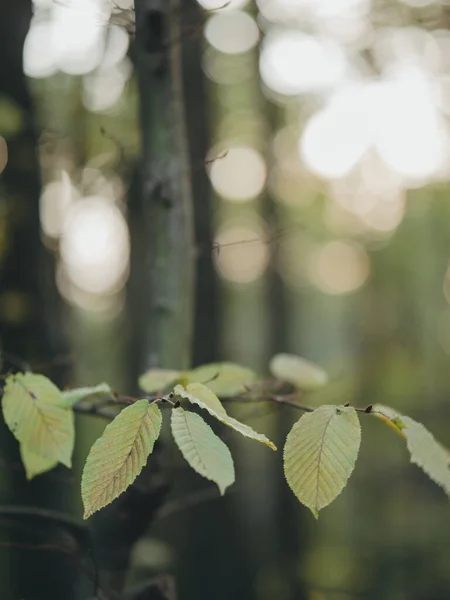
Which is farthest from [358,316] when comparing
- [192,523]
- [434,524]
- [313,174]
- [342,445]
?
[342,445]

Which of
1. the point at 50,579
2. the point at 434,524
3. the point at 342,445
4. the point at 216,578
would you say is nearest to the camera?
the point at 342,445

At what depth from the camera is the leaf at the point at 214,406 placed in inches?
34.6

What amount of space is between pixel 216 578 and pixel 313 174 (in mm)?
8060

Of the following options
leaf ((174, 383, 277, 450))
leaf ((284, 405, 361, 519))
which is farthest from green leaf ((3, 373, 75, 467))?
leaf ((284, 405, 361, 519))

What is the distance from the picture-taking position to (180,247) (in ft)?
5.25

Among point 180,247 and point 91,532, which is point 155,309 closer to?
point 180,247

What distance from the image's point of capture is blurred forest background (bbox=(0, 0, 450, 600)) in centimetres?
183

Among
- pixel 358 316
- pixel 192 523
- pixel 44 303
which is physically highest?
pixel 44 303

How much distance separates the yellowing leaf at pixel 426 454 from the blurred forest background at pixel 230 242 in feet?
1.97

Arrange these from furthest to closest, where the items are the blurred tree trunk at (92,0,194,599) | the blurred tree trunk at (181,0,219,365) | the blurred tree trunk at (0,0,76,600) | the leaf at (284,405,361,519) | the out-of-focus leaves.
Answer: the blurred tree trunk at (181,0,219,365)
the out-of-focus leaves
the blurred tree trunk at (0,0,76,600)
the blurred tree trunk at (92,0,194,599)
the leaf at (284,405,361,519)

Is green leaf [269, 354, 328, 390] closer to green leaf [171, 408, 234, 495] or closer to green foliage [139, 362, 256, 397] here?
green foliage [139, 362, 256, 397]

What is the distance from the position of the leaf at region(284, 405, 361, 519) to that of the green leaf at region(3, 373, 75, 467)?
1.52 feet

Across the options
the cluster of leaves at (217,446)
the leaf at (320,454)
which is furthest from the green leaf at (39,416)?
the leaf at (320,454)

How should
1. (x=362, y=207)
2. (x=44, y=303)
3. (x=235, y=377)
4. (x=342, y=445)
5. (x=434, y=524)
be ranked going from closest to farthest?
(x=342, y=445)
(x=235, y=377)
(x=44, y=303)
(x=434, y=524)
(x=362, y=207)
